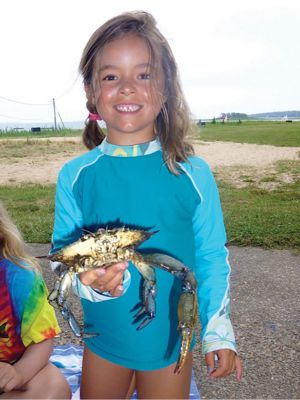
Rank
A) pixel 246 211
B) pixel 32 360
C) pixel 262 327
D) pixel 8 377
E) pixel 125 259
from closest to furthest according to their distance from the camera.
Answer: pixel 125 259 → pixel 8 377 → pixel 32 360 → pixel 262 327 → pixel 246 211

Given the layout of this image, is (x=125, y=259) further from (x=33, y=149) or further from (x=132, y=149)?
(x=33, y=149)

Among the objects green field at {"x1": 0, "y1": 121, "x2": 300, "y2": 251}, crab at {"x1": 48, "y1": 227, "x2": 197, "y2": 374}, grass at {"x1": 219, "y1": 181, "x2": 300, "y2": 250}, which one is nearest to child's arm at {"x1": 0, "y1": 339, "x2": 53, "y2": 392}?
crab at {"x1": 48, "y1": 227, "x2": 197, "y2": 374}

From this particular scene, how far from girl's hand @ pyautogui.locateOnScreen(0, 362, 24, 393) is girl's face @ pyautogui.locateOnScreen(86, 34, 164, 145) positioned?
1.71 meters

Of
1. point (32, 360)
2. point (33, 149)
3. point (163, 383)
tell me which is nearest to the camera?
point (163, 383)

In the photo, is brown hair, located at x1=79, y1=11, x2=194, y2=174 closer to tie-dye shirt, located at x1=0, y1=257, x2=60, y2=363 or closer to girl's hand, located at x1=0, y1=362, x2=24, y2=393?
tie-dye shirt, located at x1=0, y1=257, x2=60, y2=363

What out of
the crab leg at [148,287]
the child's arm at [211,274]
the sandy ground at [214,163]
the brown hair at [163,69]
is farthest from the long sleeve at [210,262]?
the sandy ground at [214,163]

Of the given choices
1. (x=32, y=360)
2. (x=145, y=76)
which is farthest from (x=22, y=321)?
(x=145, y=76)

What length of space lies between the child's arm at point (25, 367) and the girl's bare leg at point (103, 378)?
0.64 metres

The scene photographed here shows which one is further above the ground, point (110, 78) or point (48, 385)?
point (110, 78)

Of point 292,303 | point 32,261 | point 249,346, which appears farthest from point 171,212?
point 292,303

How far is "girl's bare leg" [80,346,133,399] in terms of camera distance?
2.47 m

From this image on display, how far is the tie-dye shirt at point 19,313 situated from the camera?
3.07 meters

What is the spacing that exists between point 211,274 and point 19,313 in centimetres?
148

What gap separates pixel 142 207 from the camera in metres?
2.39
